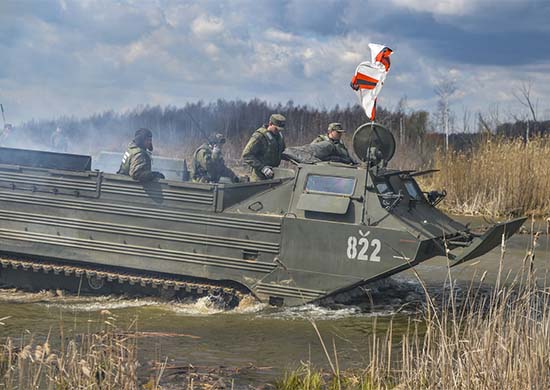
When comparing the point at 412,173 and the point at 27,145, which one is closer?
the point at 412,173

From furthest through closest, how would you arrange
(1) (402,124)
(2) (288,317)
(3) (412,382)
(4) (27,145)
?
(1) (402,124) → (4) (27,145) → (2) (288,317) → (3) (412,382)

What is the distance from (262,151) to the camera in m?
11.5

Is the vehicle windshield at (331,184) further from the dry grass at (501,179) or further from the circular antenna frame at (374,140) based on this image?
the dry grass at (501,179)

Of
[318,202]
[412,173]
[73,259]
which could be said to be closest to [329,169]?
[318,202]

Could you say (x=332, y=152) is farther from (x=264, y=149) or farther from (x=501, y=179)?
(x=501, y=179)

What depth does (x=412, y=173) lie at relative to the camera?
11195mm

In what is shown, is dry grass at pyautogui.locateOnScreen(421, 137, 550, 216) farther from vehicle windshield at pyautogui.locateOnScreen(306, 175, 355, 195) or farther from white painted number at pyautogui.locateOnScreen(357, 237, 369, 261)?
white painted number at pyautogui.locateOnScreen(357, 237, 369, 261)

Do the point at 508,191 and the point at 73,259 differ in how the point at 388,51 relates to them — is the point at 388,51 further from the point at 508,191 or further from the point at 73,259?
the point at 508,191

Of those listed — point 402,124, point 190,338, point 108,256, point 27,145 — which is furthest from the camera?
point 402,124

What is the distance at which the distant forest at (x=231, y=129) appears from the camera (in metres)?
21.7

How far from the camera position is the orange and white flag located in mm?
10641

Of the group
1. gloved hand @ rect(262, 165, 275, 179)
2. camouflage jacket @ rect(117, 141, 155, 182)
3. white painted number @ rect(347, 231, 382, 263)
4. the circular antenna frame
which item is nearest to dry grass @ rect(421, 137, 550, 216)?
the circular antenna frame

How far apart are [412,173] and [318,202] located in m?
1.72

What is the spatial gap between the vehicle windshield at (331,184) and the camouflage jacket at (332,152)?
1.32 metres
